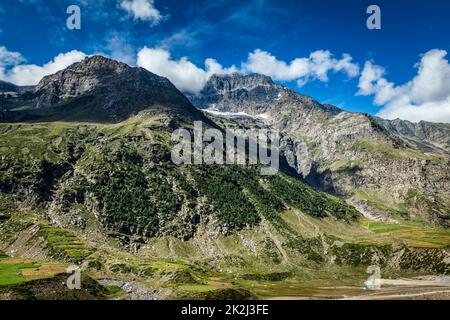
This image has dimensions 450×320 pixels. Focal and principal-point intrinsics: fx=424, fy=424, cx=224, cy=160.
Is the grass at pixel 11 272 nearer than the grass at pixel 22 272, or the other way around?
the grass at pixel 11 272

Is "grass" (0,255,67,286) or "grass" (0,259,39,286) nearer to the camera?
"grass" (0,259,39,286)

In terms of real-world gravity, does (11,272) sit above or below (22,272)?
below

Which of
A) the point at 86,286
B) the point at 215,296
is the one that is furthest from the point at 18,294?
the point at 215,296

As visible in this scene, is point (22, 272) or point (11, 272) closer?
point (22, 272)
